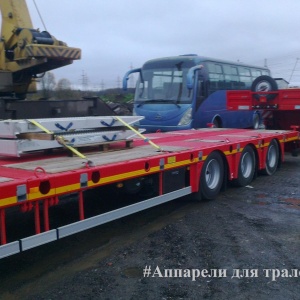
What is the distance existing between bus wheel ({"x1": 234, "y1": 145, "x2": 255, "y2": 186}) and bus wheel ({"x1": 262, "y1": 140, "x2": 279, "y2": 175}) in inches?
37.5

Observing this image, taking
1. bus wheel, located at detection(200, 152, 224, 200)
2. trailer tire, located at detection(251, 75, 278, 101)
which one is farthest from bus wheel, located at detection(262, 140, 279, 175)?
bus wheel, located at detection(200, 152, 224, 200)

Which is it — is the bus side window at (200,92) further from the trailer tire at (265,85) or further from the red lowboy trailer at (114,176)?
the red lowboy trailer at (114,176)

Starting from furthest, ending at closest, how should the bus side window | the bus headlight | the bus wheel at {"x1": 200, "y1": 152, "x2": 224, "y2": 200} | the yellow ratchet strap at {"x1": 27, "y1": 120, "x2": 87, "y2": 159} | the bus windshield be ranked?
1. the bus side window
2. the bus windshield
3. the bus headlight
4. the bus wheel at {"x1": 200, "y1": 152, "x2": 224, "y2": 200}
5. the yellow ratchet strap at {"x1": 27, "y1": 120, "x2": 87, "y2": 159}

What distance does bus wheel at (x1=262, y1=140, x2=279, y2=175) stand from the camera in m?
10.1

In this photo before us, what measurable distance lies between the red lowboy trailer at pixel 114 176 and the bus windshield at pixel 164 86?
19.1 ft

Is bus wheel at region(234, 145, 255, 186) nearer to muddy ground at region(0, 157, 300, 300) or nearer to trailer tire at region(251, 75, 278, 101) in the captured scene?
muddy ground at region(0, 157, 300, 300)

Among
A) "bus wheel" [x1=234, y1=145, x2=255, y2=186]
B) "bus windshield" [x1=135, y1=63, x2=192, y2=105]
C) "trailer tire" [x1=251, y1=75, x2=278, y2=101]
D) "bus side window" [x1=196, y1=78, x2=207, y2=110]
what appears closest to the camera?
"bus wheel" [x1=234, y1=145, x2=255, y2=186]

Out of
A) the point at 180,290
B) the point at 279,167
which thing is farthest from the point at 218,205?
the point at 279,167

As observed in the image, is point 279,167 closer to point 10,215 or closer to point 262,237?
point 262,237

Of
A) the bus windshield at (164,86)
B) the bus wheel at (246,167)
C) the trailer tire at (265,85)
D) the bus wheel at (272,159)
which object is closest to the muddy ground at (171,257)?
the bus wheel at (246,167)

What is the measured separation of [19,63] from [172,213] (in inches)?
220

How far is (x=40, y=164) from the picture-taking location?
5.21 meters

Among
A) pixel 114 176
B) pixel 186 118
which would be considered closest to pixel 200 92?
pixel 186 118

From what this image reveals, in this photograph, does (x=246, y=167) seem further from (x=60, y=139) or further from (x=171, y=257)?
(x=60, y=139)
